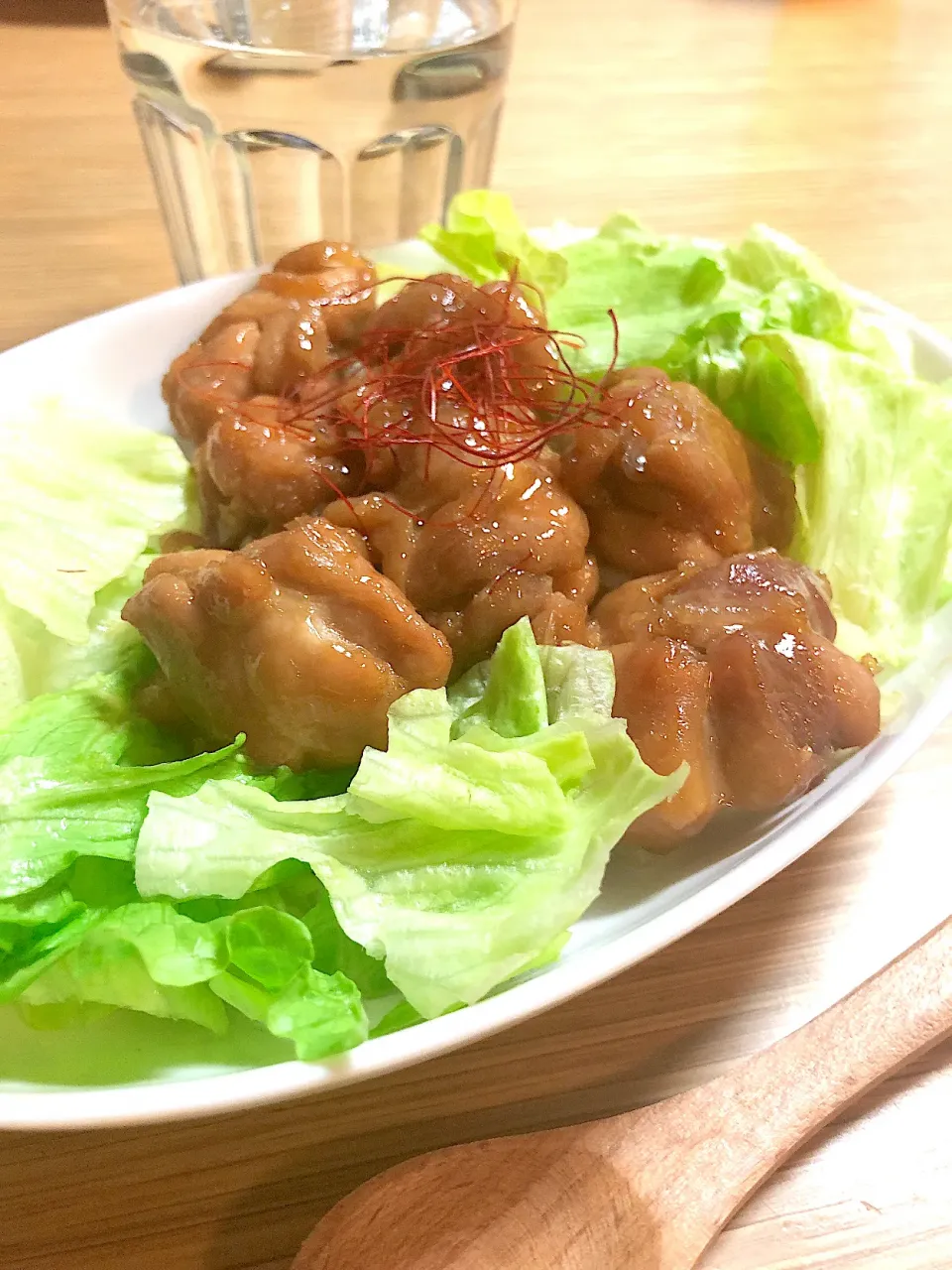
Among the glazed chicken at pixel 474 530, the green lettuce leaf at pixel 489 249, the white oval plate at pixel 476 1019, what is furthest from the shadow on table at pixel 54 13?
the white oval plate at pixel 476 1019

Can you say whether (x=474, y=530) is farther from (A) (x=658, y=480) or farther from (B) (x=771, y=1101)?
(B) (x=771, y=1101)

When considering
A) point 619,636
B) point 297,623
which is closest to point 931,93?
point 619,636

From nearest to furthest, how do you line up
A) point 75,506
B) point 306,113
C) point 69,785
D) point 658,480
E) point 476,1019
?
point 476,1019 < point 69,785 < point 658,480 < point 75,506 < point 306,113

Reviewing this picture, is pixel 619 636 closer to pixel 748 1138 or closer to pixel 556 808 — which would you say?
pixel 556 808

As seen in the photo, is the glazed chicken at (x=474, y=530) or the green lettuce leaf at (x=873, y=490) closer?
the glazed chicken at (x=474, y=530)

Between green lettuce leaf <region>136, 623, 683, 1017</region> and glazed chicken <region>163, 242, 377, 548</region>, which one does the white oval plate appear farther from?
glazed chicken <region>163, 242, 377, 548</region>

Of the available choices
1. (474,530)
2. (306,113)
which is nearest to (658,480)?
(474,530)

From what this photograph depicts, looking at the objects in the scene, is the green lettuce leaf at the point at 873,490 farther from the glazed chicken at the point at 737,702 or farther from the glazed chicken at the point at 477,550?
the glazed chicken at the point at 477,550
